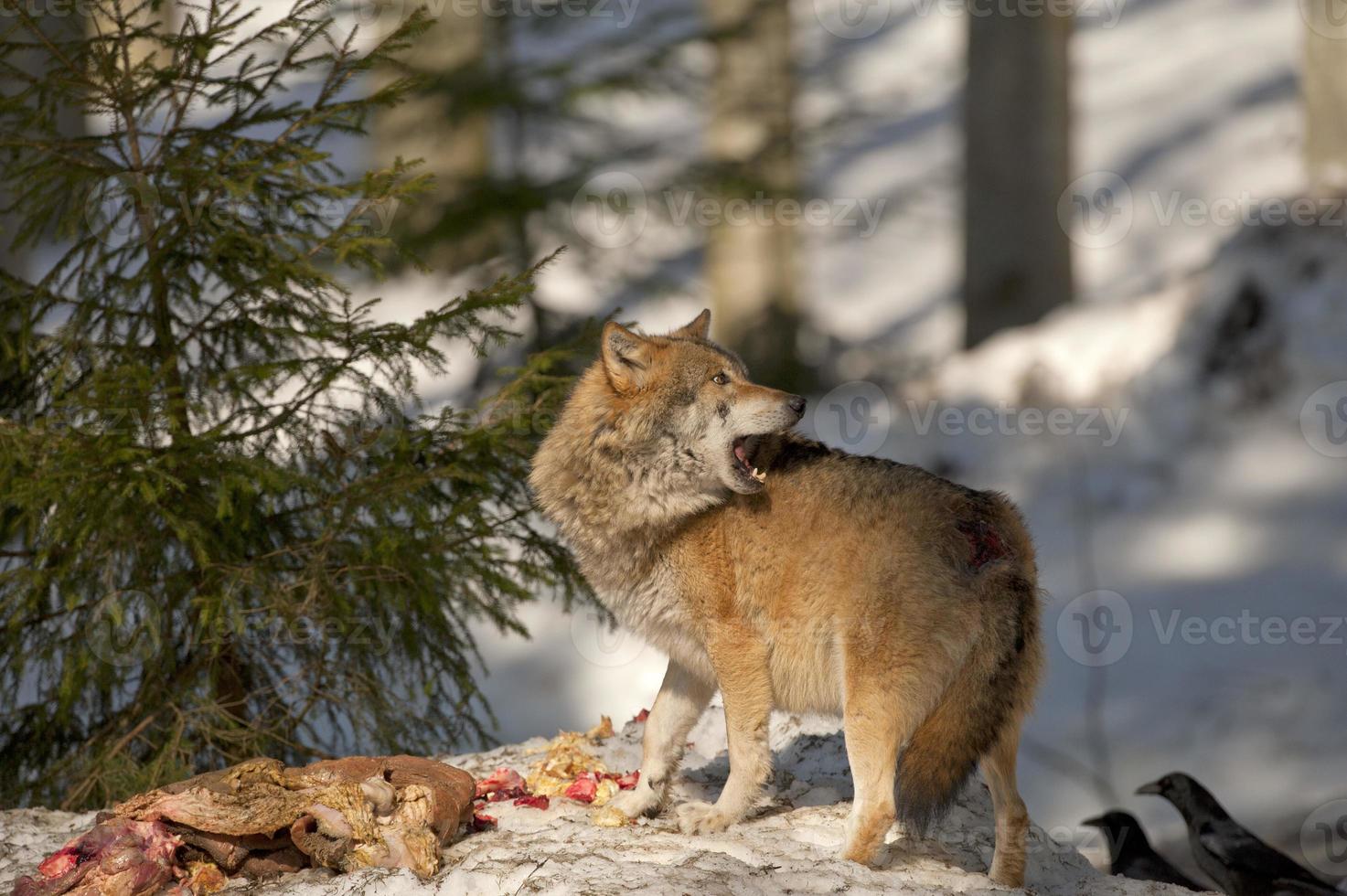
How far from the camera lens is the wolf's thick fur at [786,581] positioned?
501 cm

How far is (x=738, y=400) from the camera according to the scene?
5445 millimetres

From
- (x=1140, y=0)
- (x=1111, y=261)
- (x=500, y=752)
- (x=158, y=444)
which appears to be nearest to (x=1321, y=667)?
(x=500, y=752)

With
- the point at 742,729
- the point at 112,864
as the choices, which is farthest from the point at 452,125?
the point at 112,864

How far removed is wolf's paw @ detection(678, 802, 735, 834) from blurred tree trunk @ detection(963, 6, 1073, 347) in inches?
390

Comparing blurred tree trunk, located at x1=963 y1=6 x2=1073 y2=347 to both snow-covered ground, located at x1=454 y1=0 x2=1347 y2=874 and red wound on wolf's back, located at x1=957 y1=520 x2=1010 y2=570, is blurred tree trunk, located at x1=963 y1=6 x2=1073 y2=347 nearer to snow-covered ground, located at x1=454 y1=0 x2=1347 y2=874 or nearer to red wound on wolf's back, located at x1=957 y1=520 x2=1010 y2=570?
snow-covered ground, located at x1=454 y1=0 x2=1347 y2=874

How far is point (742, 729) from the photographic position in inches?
210

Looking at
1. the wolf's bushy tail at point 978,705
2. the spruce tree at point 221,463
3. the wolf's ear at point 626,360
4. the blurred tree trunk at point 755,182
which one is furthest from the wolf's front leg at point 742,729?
the blurred tree trunk at point 755,182

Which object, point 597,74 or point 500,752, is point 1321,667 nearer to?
point 500,752

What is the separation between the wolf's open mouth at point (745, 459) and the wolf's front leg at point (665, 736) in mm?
856

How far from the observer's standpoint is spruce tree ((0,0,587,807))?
6641mm

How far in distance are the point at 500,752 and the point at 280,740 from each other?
3.61 ft

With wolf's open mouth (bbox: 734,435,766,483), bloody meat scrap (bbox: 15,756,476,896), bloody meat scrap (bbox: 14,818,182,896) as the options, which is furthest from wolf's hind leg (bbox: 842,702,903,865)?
bloody meat scrap (bbox: 14,818,182,896)

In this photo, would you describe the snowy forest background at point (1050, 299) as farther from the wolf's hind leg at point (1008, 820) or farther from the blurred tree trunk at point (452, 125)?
the wolf's hind leg at point (1008, 820)

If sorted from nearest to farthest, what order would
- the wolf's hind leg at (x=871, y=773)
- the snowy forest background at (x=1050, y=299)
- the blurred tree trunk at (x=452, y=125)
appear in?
the wolf's hind leg at (x=871, y=773) → the snowy forest background at (x=1050, y=299) → the blurred tree trunk at (x=452, y=125)
